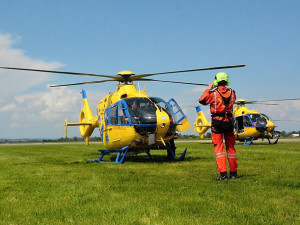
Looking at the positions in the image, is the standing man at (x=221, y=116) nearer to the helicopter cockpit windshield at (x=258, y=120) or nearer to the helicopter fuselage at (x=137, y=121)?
the helicopter fuselage at (x=137, y=121)

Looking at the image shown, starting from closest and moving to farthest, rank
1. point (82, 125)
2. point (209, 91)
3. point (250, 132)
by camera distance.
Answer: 1. point (209, 91)
2. point (82, 125)
3. point (250, 132)

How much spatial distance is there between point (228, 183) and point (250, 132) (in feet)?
71.7

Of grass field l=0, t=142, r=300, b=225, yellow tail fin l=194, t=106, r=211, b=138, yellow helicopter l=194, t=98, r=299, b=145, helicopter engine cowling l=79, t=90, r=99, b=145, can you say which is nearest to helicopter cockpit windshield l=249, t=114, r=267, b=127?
yellow helicopter l=194, t=98, r=299, b=145

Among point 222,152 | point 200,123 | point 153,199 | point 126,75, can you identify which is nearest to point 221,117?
point 222,152

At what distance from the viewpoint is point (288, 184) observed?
671cm

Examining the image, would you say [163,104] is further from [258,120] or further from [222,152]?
[258,120]

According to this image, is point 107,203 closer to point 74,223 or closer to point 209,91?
point 74,223

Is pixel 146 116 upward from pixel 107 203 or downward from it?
upward

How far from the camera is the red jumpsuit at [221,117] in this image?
301 inches

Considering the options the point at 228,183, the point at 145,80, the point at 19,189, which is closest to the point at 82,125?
the point at 145,80

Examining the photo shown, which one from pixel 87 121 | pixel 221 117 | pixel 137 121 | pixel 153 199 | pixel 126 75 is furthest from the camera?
pixel 87 121

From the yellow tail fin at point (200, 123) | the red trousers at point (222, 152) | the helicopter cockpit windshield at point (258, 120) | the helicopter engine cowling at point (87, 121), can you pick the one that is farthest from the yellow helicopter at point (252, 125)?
the red trousers at point (222, 152)

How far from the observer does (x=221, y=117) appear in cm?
770

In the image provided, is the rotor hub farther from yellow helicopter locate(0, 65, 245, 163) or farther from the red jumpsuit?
the red jumpsuit
